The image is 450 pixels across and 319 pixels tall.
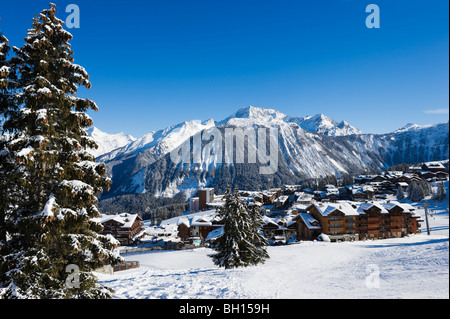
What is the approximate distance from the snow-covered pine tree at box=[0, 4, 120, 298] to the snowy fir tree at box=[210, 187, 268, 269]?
18835mm

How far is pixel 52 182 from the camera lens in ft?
35.5

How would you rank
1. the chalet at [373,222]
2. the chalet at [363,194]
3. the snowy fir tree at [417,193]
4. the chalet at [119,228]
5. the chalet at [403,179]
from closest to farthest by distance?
1. the chalet at [373,222]
2. the chalet at [119,228]
3. the snowy fir tree at [417,193]
4. the chalet at [363,194]
5. the chalet at [403,179]

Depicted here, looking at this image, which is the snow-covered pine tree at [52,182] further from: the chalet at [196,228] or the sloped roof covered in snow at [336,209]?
the chalet at [196,228]

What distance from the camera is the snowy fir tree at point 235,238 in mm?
28472

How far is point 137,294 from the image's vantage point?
16266 millimetres

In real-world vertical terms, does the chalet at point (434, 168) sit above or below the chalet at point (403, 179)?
above

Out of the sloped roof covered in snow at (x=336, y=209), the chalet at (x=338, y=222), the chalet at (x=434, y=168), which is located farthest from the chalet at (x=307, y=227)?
the chalet at (x=434, y=168)

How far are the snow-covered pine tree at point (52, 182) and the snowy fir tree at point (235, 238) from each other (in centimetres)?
1884

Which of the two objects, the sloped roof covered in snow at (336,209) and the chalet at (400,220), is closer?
the sloped roof covered in snow at (336,209)

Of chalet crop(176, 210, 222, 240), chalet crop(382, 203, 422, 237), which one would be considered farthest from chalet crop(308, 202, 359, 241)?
chalet crop(176, 210, 222, 240)

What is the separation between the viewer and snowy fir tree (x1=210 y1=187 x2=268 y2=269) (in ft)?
93.4
